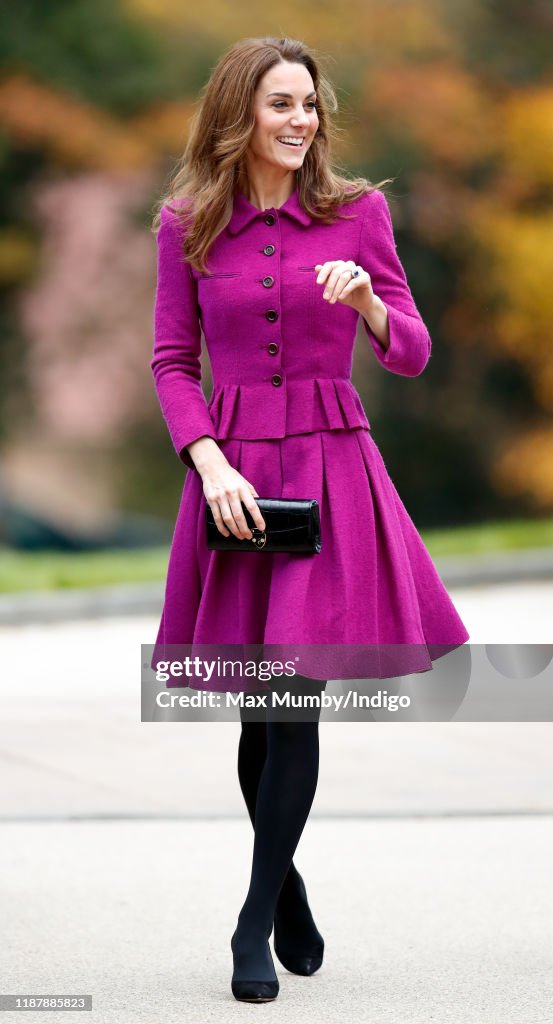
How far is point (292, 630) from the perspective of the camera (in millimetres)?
2924

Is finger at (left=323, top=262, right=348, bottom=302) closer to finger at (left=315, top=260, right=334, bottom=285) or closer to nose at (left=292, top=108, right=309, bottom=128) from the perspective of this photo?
finger at (left=315, top=260, right=334, bottom=285)

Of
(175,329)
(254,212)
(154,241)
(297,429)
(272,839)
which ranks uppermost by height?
(154,241)

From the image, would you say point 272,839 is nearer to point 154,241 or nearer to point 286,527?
point 286,527

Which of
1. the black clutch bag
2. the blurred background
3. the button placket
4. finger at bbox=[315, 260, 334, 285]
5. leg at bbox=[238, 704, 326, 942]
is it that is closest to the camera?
finger at bbox=[315, 260, 334, 285]

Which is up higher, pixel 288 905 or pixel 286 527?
pixel 286 527

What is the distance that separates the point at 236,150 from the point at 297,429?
0.54m

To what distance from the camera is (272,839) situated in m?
2.97

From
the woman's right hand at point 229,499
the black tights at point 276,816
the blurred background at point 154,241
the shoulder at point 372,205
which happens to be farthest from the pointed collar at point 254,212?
the blurred background at point 154,241

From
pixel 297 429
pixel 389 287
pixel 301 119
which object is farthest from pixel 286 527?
pixel 301 119

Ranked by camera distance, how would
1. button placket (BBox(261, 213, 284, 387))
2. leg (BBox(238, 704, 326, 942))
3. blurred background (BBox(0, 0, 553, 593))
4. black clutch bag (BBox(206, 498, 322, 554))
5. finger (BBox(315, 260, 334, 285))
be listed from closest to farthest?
finger (BBox(315, 260, 334, 285)) < black clutch bag (BBox(206, 498, 322, 554)) < button placket (BBox(261, 213, 284, 387)) < leg (BBox(238, 704, 326, 942)) < blurred background (BBox(0, 0, 553, 593))

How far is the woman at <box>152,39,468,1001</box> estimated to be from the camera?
118 inches

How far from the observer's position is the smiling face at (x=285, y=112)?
3.06 m

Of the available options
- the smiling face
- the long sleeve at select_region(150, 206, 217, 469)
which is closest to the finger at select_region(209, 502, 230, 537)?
the long sleeve at select_region(150, 206, 217, 469)

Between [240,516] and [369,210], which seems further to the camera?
[369,210]
